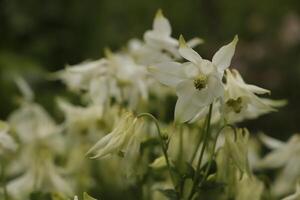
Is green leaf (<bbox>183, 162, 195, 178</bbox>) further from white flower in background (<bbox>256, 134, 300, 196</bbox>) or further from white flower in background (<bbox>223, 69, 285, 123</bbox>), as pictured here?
white flower in background (<bbox>256, 134, 300, 196</bbox>)

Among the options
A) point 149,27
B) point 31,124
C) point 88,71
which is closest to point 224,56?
point 88,71

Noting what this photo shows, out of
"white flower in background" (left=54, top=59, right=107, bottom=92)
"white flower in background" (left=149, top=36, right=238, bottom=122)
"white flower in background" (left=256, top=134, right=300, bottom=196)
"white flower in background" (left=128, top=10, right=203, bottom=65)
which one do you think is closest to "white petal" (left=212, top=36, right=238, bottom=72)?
"white flower in background" (left=149, top=36, right=238, bottom=122)

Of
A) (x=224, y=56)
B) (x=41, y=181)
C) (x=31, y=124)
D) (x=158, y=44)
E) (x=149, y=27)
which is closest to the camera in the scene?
(x=224, y=56)

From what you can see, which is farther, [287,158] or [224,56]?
[287,158]

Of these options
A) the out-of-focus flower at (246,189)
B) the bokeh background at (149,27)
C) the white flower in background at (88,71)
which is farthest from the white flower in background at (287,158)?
the bokeh background at (149,27)

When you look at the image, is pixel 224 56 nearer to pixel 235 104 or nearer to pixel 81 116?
pixel 235 104

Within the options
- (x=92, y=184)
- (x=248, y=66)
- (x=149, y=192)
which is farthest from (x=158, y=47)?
(x=248, y=66)
